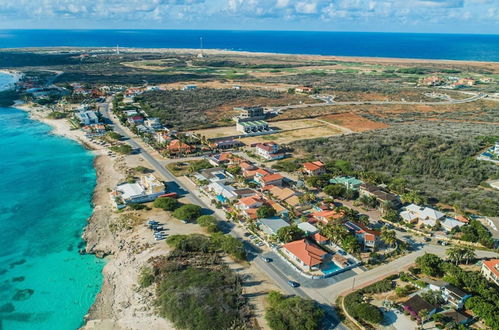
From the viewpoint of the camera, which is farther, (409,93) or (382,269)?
(409,93)

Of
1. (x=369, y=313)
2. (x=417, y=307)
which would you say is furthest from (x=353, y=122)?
(x=369, y=313)

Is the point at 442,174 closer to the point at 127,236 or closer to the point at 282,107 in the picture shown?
the point at 127,236

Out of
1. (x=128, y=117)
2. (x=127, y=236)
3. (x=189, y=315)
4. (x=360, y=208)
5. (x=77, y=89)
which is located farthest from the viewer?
(x=77, y=89)

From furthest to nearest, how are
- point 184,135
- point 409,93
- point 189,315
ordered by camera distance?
point 409,93, point 184,135, point 189,315

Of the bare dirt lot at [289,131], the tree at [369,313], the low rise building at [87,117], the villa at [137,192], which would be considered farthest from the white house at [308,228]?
the low rise building at [87,117]

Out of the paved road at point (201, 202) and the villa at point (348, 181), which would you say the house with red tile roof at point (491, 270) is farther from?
the villa at point (348, 181)

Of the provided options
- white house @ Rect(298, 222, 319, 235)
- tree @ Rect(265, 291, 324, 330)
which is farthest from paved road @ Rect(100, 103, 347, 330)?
white house @ Rect(298, 222, 319, 235)

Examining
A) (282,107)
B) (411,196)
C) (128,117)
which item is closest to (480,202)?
(411,196)
